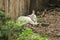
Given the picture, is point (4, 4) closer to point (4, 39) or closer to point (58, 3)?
point (4, 39)

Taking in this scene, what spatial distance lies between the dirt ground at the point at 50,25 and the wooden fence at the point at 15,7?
58cm

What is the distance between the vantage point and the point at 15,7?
19.9 ft

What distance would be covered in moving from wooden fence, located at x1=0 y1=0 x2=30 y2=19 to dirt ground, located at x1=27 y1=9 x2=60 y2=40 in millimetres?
580

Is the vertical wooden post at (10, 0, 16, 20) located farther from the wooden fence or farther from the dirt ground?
the dirt ground

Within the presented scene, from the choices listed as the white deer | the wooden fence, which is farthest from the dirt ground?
the wooden fence

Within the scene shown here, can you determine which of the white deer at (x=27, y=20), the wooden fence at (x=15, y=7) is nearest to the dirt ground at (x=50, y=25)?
the white deer at (x=27, y=20)

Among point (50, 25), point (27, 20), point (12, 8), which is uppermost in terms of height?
point (12, 8)

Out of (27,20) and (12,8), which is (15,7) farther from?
(27,20)

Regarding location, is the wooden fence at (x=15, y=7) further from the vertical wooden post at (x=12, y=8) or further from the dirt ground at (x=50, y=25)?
the dirt ground at (x=50, y=25)

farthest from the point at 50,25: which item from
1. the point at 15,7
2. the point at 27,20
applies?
Result: the point at 15,7

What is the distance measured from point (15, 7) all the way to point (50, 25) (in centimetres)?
103

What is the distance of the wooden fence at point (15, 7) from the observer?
17.9ft

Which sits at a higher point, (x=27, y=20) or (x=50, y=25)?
(x=27, y=20)

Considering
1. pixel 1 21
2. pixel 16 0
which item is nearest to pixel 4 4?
pixel 16 0
